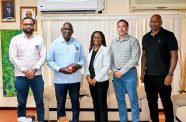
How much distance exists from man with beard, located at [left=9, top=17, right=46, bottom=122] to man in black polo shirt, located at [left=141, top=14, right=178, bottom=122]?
141cm

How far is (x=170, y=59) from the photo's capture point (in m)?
3.86

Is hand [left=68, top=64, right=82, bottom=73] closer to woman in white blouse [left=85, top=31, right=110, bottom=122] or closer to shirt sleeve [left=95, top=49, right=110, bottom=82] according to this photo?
woman in white blouse [left=85, top=31, right=110, bottom=122]

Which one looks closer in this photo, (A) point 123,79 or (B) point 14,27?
(A) point 123,79

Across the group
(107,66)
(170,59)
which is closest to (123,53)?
(107,66)

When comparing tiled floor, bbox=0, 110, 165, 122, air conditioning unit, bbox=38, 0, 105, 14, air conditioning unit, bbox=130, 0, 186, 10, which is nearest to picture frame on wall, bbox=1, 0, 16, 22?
air conditioning unit, bbox=38, 0, 105, 14

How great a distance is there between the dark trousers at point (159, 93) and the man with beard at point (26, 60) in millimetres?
1437

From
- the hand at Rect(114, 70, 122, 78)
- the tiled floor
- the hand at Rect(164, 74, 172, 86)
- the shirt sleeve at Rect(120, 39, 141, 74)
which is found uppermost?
the shirt sleeve at Rect(120, 39, 141, 74)

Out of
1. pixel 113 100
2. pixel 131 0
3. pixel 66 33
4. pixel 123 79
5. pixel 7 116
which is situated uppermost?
pixel 131 0

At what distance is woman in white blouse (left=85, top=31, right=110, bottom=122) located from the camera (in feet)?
13.0

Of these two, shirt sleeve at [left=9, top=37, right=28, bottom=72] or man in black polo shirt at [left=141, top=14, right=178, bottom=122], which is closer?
man in black polo shirt at [left=141, top=14, right=178, bottom=122]

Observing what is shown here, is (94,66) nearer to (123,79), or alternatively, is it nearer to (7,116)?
(123,79)

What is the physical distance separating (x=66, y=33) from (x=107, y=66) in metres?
0.68

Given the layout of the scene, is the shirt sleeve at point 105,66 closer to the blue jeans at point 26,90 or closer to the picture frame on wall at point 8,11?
the blue jeans at point 26,90

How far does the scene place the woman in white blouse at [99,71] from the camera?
395cm
